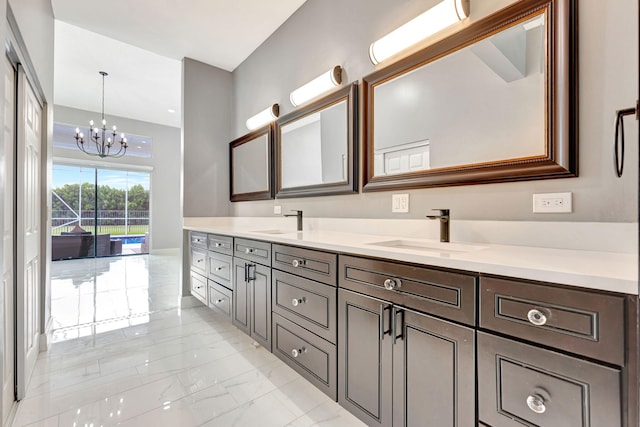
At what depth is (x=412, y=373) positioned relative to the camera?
1072 mm

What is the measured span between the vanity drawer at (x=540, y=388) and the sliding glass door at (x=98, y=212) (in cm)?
778

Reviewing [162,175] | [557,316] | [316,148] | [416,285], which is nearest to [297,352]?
[416,285]

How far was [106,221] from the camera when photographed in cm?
682

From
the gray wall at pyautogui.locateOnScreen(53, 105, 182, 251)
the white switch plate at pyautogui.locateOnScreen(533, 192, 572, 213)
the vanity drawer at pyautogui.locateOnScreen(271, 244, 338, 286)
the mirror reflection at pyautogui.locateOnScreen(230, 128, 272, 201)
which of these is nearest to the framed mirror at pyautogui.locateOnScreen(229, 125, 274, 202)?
the mirror reflection at pyautogui.locateOnScreen(230, 128, 272, 201)

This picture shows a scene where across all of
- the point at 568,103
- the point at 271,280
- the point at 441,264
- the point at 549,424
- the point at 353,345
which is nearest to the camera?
the point at 549,424

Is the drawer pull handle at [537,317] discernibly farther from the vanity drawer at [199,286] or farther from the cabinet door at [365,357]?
the vanity drawer at [199,286]

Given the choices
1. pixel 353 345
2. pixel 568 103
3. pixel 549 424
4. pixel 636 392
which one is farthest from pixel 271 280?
pixel 568 103

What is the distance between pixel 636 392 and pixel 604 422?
120 millimetres

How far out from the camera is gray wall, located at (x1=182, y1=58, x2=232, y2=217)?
340cm

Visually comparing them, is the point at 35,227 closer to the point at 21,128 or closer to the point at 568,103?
the point at 21,128

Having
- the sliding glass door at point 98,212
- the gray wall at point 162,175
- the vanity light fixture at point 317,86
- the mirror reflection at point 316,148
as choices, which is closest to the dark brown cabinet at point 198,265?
the mirror reflection at point 316,148

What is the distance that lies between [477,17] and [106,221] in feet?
26.2

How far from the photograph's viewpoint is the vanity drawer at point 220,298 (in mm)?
2360

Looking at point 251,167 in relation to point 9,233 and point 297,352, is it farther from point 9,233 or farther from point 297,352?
point 297,352
